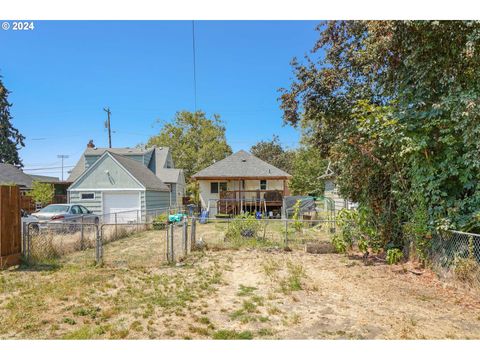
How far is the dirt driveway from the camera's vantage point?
3473mm

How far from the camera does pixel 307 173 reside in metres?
31.7

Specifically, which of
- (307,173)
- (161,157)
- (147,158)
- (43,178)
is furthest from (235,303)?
(43,178)

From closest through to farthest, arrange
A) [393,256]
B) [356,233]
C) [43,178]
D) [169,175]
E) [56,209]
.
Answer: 1. [393,256]
2. [356,233]
3. [56,209]
4. [169,175]
5. [43,178]

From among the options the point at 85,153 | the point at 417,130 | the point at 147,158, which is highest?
the point at 85,153

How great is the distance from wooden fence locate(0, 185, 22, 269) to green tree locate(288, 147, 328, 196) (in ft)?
84.9

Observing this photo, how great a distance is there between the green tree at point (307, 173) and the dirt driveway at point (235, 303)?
80.9 ft

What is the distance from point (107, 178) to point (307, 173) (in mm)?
21535

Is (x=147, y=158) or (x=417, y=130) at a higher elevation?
(x=147, y=158)

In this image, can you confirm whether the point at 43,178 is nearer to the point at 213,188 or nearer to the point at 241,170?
the point at 213,188

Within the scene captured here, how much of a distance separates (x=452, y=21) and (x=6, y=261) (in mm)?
10374

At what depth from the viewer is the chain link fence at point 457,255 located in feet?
15.6

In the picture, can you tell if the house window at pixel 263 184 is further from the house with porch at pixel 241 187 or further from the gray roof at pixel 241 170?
the gray roof at pixel 241 170

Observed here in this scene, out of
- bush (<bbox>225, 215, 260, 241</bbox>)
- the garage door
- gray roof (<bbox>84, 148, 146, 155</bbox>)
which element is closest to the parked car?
the garage door

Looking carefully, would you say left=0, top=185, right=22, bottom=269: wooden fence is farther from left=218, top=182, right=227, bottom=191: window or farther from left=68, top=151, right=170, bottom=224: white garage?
left=218, top=182, right=227, bottom=191: window
